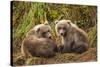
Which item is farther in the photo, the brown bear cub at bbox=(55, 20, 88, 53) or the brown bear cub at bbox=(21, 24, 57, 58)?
the brown bear cub at bbox=(55, 20, 88, 53)

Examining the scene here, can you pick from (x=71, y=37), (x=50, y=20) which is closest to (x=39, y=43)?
(x=50, y=20)

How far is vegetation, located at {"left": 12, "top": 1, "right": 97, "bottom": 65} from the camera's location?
209cm

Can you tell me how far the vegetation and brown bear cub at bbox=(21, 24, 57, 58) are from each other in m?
0.05

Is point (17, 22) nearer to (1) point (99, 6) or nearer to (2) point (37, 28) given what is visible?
(2) point (37, 28)

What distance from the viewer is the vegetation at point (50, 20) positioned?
2.09 metres

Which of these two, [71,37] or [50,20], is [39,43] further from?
[71,37]

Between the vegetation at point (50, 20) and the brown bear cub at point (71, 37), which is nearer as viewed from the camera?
the vegetation at point (50, 20)

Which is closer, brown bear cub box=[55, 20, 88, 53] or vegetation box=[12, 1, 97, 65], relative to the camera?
vegetation box=[12, 1, 97, 65]

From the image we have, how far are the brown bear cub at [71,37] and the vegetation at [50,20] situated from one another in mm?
50

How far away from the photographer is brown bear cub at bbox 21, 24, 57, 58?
2137 mm

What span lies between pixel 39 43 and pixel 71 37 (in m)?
0.40

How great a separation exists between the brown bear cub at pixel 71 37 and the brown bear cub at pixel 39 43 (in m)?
0.13

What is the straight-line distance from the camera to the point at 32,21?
2158 mm
